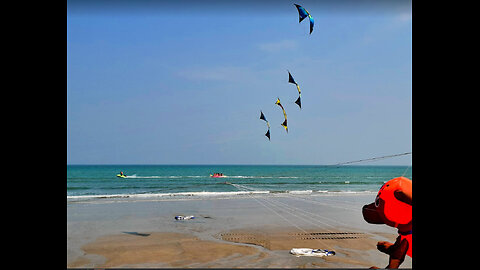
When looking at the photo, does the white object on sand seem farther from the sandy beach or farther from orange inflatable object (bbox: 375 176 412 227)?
orange inflatable object (bbox: 375 176 412 227)

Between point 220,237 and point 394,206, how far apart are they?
4942mm

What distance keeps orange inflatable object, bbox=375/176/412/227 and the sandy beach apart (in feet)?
5.58

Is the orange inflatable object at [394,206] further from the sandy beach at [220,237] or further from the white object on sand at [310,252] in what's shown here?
the white object on sand at [310,252]

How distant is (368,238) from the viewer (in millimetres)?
9000

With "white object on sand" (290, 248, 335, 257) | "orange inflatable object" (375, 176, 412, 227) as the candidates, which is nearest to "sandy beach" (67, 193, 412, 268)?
"white object on sand" (290, 248, 335, 257)

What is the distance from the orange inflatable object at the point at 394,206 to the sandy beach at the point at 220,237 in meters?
1.70

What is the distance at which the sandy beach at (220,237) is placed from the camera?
6969 mm

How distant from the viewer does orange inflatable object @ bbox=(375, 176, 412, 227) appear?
17.4 feet

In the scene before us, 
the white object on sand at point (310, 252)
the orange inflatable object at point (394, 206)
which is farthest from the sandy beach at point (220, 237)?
the orange inflatable object at point (394, 206)
